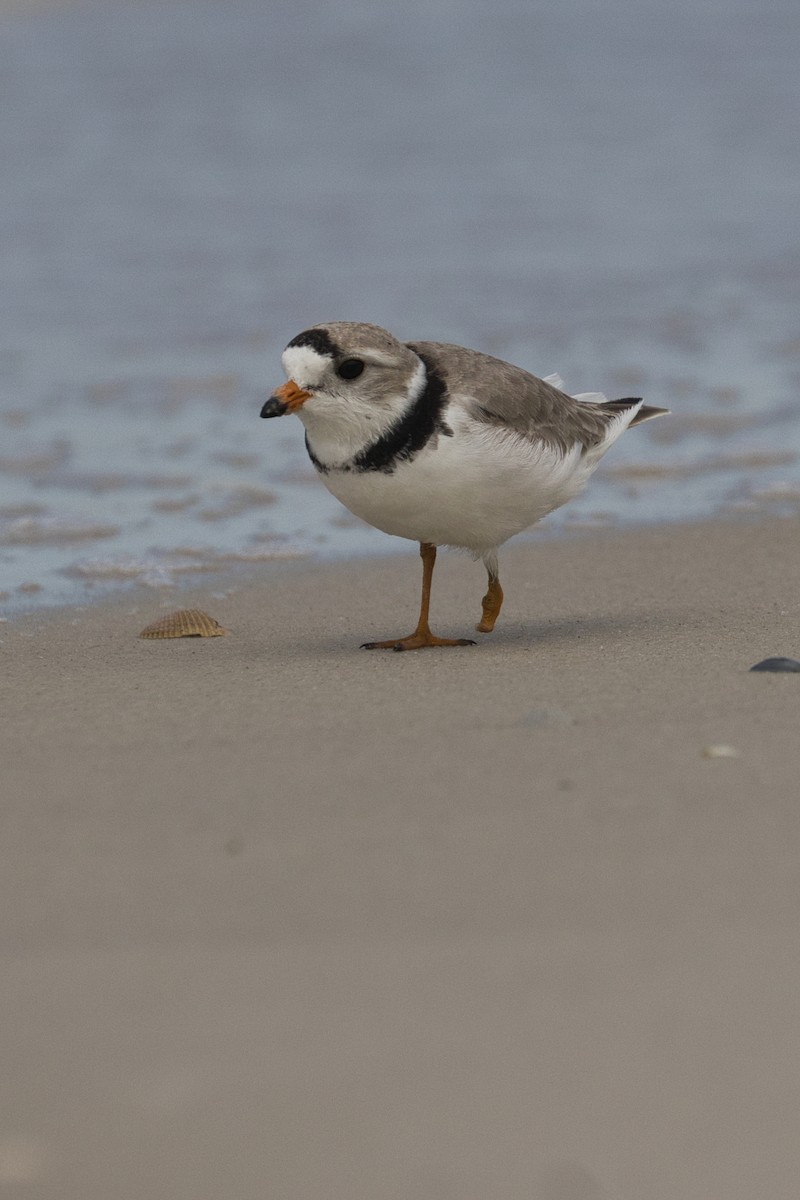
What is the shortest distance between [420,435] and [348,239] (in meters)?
9.48

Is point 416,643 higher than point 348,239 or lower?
lower

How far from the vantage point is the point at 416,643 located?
17.4 feet

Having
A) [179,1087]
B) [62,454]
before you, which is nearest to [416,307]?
[62,454]

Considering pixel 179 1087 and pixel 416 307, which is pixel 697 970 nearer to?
pixel 179 1087

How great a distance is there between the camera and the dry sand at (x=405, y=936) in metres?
2.40

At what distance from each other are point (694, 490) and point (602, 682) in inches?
134

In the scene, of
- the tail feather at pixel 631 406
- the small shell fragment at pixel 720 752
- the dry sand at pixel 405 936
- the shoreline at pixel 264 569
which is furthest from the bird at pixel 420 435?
the small shell fragment at pixel 720 752

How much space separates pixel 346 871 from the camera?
3.16m

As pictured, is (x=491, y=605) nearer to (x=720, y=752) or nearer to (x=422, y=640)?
(x=422, y=640)

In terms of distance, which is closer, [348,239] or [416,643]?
[416,643]

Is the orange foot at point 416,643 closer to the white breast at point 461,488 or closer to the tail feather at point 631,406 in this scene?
the white breast at point 461,488

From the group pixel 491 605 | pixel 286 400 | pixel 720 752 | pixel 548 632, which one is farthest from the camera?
pixel 491 605

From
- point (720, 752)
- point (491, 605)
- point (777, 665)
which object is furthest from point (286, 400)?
point (720, 752)

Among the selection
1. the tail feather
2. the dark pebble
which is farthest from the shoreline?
the dark pebble
